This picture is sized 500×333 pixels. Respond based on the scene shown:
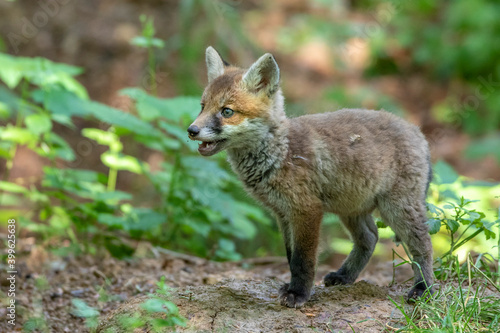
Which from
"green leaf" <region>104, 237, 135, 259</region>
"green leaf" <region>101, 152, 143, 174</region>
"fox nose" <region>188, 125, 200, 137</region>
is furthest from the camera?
"green leaf" <region>101, 152, 143, 174</region>

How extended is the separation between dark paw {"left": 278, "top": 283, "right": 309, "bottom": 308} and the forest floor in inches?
2.1

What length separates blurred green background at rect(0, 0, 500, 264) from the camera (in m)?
6.08

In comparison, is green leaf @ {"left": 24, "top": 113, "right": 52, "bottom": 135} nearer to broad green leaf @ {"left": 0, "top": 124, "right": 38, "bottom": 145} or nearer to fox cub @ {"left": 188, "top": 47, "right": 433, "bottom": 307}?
broad green leaf @ {"left": 0, "top": 124, "right": 38, "bottom": 145}

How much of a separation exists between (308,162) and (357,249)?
1.16 meters

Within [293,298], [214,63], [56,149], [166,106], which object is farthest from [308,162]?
[56,149]

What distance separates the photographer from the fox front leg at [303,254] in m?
4.18

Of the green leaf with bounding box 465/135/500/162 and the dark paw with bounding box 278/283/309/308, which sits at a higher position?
the green leaf with bounding box 465/135/500/162

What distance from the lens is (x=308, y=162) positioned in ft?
14.4

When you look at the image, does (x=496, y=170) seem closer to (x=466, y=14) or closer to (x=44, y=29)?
(x=466, y=14)

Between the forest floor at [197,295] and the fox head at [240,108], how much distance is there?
48.6 inches

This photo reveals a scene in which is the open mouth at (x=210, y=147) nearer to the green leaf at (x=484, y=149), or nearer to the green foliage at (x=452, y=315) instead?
the green foliage at (x=452, y=315)

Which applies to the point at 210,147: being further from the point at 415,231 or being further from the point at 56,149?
the point at 56,149

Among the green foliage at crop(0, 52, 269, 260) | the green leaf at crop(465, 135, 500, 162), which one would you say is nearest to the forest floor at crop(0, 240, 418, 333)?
the green foliage at crop(0, 52, 269, 260)

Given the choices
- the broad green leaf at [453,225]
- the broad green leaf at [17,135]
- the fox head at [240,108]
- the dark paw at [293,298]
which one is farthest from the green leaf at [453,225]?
the broad green leaf at [17,135]
